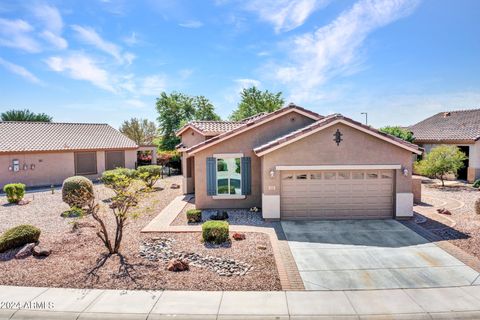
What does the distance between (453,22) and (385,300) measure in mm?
16160

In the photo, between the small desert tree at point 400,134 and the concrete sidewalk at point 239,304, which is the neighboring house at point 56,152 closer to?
the concrete sidewalk at point 239,304

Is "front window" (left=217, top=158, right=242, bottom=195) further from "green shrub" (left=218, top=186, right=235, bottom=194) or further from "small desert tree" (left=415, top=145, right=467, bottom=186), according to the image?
"small desert tree" (left=415, top=145, right=467, bottom=186)

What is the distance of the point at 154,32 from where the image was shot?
16.1 metres

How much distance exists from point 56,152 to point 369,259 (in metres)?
26.4

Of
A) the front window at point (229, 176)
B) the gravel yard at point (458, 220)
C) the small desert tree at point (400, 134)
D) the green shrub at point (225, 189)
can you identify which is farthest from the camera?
the small desert tree at point (400, 134)

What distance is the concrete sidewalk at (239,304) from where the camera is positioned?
21.3ft

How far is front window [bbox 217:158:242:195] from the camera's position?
1529 cm

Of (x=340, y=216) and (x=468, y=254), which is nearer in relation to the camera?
(x=468, y=254)

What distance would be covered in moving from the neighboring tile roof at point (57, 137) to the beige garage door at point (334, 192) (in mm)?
21382

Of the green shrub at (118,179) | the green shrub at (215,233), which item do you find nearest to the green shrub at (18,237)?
the green shrub at (118,179)

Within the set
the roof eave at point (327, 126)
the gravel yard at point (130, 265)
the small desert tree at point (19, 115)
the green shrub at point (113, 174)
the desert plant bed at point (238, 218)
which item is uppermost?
the small desert tree at point (19, 115)

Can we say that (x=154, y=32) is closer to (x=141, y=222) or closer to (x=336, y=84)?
(x=141, y=222)

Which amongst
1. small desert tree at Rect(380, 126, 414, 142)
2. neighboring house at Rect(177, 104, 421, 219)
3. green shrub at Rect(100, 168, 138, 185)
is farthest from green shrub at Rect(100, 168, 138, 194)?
small desert tree at Rect(380, 126, 414, 142)

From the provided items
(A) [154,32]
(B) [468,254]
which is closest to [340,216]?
(B) [468,254]
